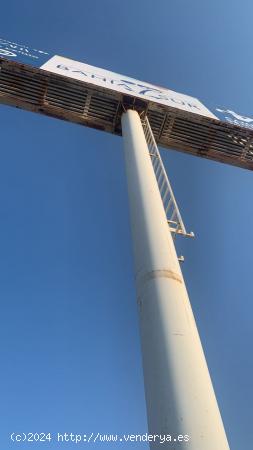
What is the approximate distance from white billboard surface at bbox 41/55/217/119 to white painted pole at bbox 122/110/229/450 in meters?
6.22

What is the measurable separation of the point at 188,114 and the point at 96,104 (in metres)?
2.75

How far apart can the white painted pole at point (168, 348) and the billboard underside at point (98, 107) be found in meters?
5.90

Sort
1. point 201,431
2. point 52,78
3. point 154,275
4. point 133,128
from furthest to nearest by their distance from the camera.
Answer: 1. point 52,78
2. point 133,128
3. point 154,275
4. point 201,431

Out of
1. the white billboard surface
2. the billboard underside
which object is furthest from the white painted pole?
the white billboard surface

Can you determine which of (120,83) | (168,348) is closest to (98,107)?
(120,83)

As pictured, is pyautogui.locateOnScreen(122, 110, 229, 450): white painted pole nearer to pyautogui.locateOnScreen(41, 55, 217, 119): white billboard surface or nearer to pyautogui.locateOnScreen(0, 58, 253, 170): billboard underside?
pyautogui.locateOnScreen(0, 58, 253, 170): billboard underside

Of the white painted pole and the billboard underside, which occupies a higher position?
the billboard underside

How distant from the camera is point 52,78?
439 inches

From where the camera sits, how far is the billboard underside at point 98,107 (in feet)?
36.1

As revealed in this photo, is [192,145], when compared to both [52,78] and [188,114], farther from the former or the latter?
[52,78]

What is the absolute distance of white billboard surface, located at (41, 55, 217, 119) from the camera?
1112cm

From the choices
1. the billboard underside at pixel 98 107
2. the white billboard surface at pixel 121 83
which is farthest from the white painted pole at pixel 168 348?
the white billboard surface at pixel 121 83

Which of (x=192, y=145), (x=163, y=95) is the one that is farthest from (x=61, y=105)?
(x=192, y=145)

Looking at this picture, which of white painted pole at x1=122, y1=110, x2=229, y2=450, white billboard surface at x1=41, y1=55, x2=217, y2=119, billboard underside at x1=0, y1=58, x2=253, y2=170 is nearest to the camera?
white painted pole at x1=122, y1=110, x2=229, y2=450
